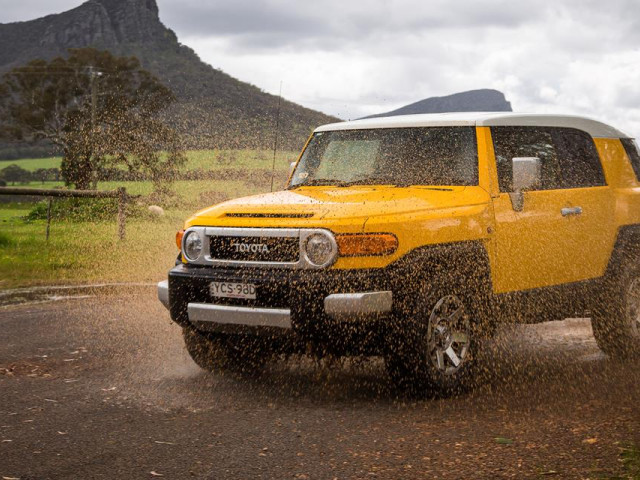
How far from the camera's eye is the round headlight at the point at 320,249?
19.4 feet

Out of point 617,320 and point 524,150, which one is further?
point 617,320

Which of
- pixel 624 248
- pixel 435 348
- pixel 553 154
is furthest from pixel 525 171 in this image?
pixel 624 248

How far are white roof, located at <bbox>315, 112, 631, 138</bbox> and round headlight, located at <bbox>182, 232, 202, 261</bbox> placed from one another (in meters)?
1.91

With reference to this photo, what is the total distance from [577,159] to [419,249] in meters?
2.56

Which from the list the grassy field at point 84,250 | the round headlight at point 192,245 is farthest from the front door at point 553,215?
the grassy field at point 84,250

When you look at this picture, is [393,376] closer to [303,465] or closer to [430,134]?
[303,465]

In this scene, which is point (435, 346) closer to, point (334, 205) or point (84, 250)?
point (334, 205)

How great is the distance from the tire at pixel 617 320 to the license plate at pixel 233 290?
339 centimetres

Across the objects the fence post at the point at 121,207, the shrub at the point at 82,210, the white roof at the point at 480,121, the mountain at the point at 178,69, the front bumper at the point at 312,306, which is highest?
the mountain at the point at 178,69

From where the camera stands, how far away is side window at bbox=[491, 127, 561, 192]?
7039 millimetres

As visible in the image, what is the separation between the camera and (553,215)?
7.32 m

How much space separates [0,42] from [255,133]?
454 feet

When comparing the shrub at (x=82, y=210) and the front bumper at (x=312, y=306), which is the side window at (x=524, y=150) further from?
the shrub at (x=82, y=210)

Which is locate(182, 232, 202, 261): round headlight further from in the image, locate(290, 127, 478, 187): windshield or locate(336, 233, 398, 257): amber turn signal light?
locate(290, 127, 478, 187): windshield
